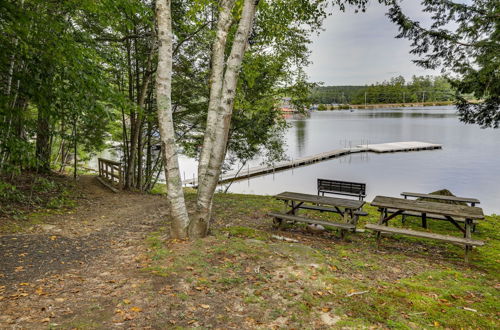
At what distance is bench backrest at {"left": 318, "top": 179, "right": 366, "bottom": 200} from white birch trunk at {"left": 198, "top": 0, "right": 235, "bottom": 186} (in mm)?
6469

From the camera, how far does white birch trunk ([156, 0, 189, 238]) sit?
4.40 meters

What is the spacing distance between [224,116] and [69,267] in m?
3.05

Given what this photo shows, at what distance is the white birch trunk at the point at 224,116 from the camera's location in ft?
14.5

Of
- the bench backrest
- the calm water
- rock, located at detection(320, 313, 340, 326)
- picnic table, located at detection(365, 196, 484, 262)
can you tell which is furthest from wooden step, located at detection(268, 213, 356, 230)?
the calm water

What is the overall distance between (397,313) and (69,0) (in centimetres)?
772

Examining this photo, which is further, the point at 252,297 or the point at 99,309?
the point at 252,297

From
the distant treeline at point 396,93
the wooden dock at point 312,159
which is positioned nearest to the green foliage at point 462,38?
the wooden dock at point 312,159

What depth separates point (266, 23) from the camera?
30.0 feet

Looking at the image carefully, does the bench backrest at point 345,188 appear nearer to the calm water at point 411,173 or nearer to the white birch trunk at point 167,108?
the calm water at point 411,173

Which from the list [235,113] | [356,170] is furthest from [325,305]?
[356,170]

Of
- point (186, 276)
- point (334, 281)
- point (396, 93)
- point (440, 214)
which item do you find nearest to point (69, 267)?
point (186, 276)

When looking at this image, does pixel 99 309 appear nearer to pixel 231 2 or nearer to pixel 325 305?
pixel 325 305

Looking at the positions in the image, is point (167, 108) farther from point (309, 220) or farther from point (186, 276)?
point (309, 220)

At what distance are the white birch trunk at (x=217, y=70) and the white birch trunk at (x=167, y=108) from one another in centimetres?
62
